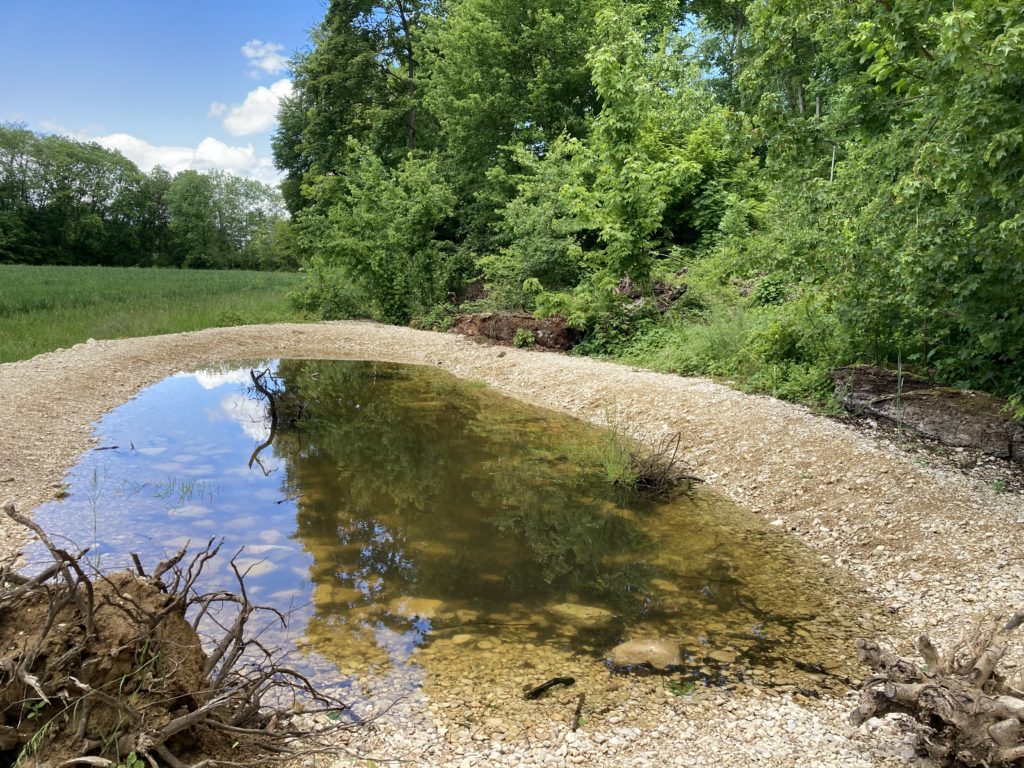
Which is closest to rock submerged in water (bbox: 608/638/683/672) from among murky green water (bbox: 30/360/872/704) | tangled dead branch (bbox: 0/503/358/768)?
murky green water (bbox: 30/360/872/704)

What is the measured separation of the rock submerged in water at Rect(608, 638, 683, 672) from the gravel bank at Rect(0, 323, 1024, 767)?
0.55 feet

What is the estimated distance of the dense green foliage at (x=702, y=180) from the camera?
18.8ft

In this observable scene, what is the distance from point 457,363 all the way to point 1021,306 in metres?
11.2

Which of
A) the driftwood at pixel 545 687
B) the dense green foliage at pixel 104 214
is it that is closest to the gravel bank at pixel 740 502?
the driftwood at pixel 545 687

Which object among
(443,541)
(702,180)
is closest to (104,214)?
(702,180)

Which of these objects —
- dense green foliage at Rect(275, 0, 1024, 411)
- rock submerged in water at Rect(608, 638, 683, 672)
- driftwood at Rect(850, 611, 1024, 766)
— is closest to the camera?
driftwood at Rect(850, 611, 1024, 766)

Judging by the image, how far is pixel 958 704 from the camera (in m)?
2.80

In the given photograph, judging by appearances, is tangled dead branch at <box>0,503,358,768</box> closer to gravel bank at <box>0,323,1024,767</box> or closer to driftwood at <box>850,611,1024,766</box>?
gravel bank at <box>0,323,1024,767</box>

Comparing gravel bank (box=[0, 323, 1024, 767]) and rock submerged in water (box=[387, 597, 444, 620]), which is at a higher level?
gravel bank (box=[0, 323, 1024, 767])

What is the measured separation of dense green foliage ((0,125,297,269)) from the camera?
5953cm

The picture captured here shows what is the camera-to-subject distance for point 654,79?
1730 centimetres

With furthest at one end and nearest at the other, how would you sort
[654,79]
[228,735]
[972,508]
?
[654,79] < [972,508] < [228,735]

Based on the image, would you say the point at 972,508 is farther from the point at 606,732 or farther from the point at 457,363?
the point at 457,363

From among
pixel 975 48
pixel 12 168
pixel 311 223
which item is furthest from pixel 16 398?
pixel 12 168
